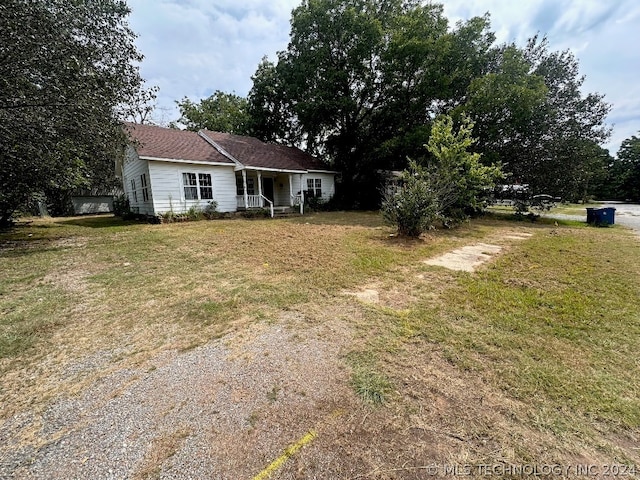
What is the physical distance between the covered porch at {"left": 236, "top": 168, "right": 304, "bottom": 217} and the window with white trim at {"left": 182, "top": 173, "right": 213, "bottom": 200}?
159cm

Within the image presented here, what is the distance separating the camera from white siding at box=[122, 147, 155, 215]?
41.6ft

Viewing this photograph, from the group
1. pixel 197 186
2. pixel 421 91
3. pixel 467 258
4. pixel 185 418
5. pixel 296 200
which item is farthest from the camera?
pixel 296 200

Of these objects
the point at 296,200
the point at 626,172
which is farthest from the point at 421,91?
the point at 626,172

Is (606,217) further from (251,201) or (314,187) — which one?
(251,201)

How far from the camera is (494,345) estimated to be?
9.09ft

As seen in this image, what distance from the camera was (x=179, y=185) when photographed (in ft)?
41.7

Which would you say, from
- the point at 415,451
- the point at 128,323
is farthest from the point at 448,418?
the point at 128,323

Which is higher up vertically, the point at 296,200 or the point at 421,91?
the point at 421,91

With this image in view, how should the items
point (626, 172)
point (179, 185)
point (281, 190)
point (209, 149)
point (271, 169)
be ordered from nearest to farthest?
1. point (179, 185)
2. point (209, 149)
3. point (271, 169)
4. point (281, 190)
5. point (626, 172)

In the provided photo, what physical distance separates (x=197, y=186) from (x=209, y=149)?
2737 millimetres

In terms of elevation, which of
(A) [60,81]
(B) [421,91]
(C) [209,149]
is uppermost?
(B) [421,91]

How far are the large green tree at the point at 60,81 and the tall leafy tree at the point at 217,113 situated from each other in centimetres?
1679

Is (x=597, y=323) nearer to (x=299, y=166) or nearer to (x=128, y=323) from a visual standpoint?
(x=128, y=323)

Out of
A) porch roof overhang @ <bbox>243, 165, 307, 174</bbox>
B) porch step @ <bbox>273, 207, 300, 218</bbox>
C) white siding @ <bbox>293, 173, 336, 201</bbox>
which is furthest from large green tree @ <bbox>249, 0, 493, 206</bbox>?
porch step @ <bbox>273, 207, 300, 218</bbox>
